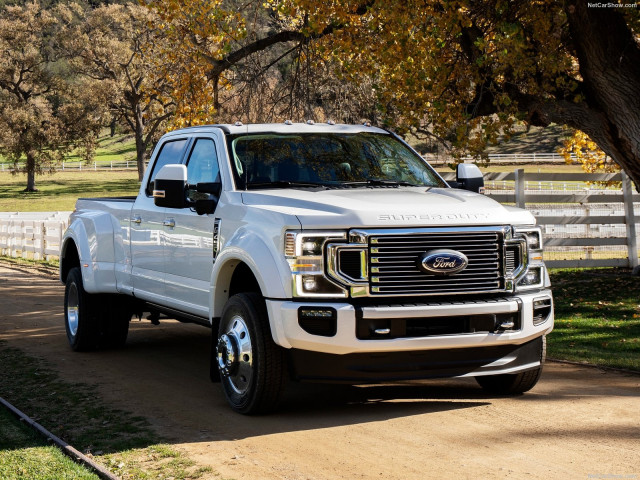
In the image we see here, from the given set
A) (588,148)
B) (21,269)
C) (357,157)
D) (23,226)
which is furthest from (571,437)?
(23,226)

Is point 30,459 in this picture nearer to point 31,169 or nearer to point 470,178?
point 470,178

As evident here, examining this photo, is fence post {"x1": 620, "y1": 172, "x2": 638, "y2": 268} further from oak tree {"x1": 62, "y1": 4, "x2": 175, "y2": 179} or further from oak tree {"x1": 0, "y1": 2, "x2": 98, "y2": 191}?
oak tree {"x1": 0, "y1": 2, "x2": 98, "y2": 191}

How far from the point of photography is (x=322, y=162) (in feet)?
26.1

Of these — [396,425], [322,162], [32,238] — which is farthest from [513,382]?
[32,238]

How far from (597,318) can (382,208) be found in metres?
6.37

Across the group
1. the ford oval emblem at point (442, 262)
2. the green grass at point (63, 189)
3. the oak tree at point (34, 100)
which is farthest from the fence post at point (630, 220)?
the oak tree at point (34, 100)

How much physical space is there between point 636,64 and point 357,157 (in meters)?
6.26

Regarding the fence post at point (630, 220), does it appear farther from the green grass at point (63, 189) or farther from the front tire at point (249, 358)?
the green grass at point (63, 189)

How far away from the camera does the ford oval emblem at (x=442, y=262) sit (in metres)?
6.55

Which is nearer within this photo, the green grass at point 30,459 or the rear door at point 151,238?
the green grass at point 30,459

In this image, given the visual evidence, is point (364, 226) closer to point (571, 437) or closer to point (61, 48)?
point (571, 437)

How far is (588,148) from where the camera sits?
21984 mm

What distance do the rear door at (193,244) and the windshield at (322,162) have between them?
12.2 inches

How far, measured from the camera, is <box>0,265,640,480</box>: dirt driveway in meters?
5.57
